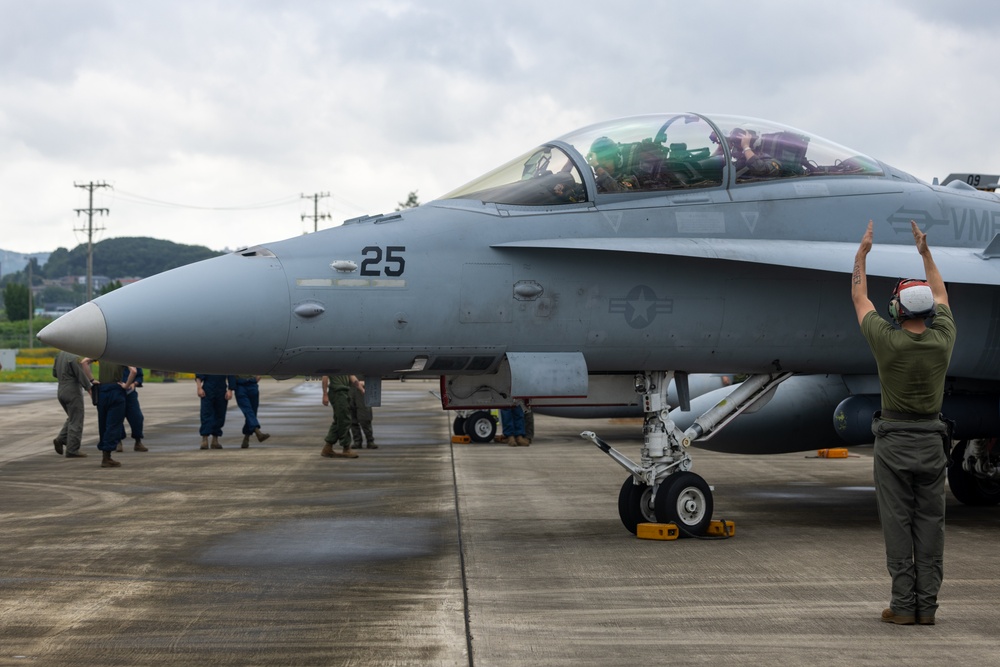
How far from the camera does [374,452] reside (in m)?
16.0

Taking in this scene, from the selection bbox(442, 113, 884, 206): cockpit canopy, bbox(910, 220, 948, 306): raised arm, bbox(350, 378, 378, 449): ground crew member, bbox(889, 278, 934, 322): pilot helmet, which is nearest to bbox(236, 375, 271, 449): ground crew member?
bbox(350, 378, 378, 449): ground crew member

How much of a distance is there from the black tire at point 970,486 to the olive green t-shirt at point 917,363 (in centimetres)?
532

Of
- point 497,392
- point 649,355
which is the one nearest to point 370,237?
point 497,392

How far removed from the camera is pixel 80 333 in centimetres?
664

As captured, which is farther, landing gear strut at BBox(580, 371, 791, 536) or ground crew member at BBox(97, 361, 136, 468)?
ground crew member at BBox(97, 361, 136, 468)

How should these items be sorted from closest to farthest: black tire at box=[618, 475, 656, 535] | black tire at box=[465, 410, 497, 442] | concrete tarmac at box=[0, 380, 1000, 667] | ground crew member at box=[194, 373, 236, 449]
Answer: concrete tarmac at box=[0, 380, 1000, 667], black tire at box=[618, 475, 656, 535], ground crew member at box=[194, 373, 236, 449], black tire at box=[465, 410, 497, 442]

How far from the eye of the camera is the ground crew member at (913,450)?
5391 mm

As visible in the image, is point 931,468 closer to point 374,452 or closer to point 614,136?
point 614,136

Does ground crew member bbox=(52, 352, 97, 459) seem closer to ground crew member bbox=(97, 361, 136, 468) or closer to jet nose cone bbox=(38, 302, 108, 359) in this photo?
ground crew member bbox=(97, 361, 136, 468)

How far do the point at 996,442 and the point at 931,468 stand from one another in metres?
5.35

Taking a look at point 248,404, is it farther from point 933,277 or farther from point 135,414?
point 933,277

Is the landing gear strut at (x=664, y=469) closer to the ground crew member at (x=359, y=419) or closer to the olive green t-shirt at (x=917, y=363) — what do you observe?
the olive green t-shirt at (x=917, y=363)

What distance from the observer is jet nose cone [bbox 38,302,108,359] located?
6.61 meters

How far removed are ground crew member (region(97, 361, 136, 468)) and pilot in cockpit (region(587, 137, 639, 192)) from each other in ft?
27.0
